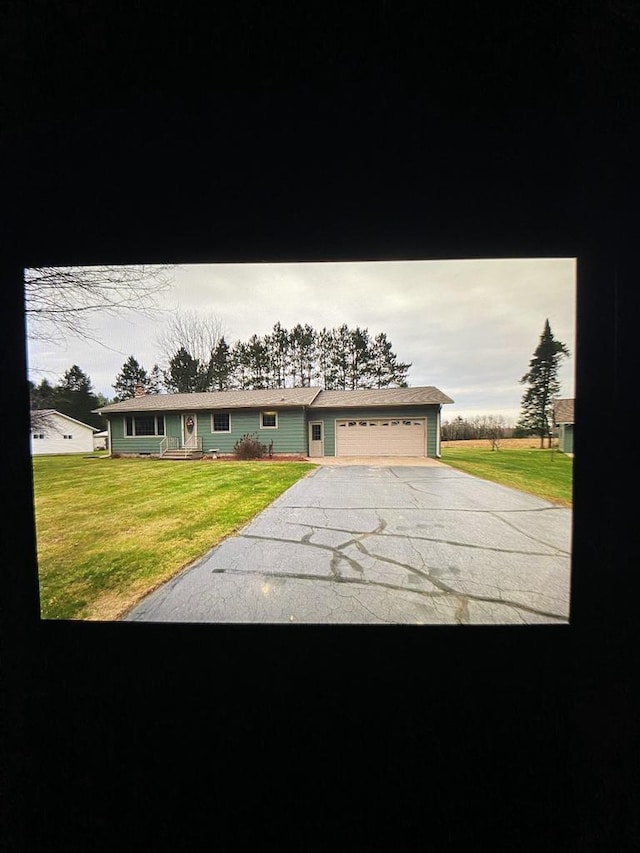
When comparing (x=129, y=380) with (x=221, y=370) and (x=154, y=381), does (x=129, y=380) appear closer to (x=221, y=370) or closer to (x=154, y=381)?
(x=154, y=381)

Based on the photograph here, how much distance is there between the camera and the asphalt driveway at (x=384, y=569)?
2.08 m

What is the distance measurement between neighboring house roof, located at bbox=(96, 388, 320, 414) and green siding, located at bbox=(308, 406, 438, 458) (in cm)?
99

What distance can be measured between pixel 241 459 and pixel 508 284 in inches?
404

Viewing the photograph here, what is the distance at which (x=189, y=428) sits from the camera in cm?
1192

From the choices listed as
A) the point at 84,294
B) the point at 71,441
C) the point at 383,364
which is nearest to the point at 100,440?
the point at 71,441

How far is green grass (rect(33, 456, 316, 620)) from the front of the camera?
8.07ft

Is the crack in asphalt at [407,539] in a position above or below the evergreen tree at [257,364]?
below

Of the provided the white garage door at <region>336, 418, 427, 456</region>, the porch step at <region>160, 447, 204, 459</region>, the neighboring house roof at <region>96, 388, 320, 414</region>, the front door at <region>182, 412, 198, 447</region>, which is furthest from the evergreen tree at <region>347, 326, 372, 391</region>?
the porch step at <region>160, 447, 204, 459</region>

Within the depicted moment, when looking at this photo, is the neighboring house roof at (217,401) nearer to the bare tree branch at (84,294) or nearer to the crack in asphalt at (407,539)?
the crack in asphalt at (407,539)

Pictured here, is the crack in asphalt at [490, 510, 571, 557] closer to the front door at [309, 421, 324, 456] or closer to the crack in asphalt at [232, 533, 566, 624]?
the crack in asphalt at [232, 533, 566, 624]

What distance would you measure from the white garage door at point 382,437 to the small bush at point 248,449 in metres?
3.27

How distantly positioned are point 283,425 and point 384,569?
9.60 meters

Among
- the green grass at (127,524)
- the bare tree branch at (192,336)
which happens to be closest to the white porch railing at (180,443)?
the green grass at (127,524)

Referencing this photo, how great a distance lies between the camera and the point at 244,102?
1.06 metres
